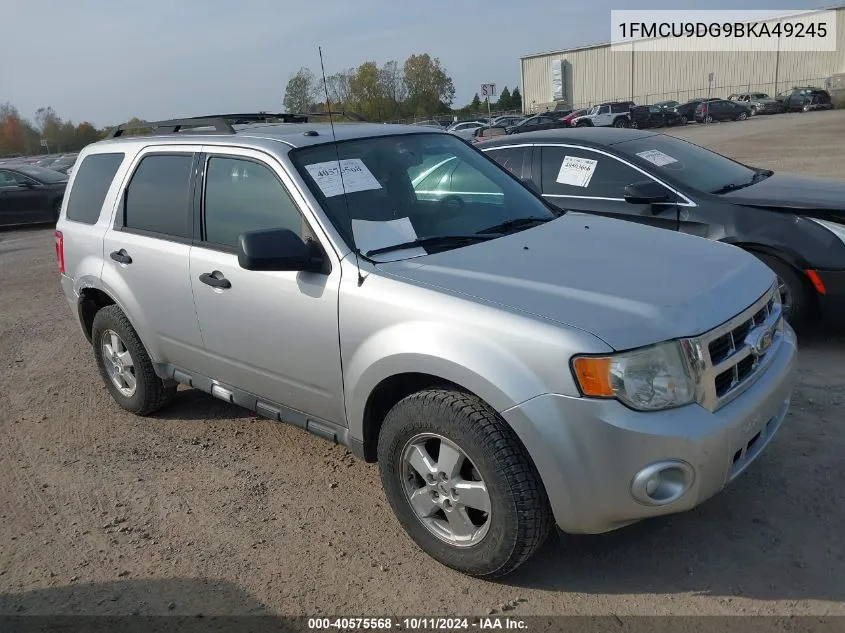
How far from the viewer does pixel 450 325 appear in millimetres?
2791

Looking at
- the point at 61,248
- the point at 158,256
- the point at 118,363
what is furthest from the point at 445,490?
the point at 61,248

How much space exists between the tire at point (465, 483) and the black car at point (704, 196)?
6.84 feet

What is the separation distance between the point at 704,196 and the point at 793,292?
0.96 meters

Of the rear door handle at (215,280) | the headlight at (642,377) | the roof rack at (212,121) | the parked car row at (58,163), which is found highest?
the roof rack at (212,121)

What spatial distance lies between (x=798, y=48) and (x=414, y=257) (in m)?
69.7

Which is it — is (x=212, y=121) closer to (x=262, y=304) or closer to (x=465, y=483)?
(x=262, y=304)

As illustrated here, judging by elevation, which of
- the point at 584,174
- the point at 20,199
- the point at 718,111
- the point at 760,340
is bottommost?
the point at 718,111

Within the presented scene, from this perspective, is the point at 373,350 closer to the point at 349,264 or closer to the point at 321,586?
the point at 349,264

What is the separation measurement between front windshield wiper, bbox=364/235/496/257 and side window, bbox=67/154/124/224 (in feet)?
7.62

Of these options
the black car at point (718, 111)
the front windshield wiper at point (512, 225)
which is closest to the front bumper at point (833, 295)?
the front windshield wiper at point (512, 225)

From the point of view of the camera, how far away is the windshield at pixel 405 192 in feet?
11.2

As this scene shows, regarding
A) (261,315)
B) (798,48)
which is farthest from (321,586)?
(798,48)

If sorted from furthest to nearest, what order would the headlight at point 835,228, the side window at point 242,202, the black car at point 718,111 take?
the black car at point 718,111 < the headlight at point 835,228 < the side window at point 242,202

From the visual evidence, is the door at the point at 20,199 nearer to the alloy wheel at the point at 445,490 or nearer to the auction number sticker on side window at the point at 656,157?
the auction number sticker on side window at the point at 656,157
